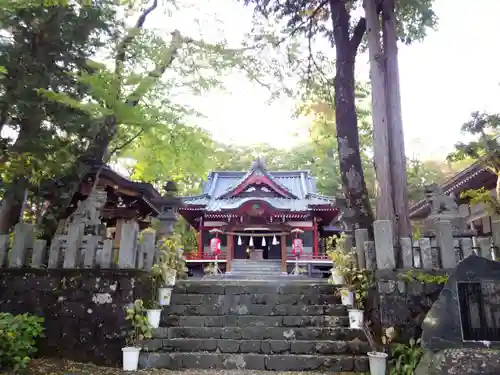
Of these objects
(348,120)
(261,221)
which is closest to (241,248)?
(261,221)

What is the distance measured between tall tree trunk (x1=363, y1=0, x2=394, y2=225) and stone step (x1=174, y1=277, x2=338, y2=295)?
1.81 metres

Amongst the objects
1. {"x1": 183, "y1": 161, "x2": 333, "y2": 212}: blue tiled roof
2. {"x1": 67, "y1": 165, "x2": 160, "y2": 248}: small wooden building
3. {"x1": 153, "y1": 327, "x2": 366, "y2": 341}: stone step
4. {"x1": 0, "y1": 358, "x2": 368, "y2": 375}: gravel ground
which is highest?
{"x1": 183, "y1": 161, "x2": 333, "y2": 212}: blue tiled roof

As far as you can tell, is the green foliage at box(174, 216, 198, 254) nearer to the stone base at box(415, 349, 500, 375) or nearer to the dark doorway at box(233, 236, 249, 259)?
the dark doorway at box(233, 236, 249, 259)

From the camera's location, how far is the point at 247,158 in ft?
94.7

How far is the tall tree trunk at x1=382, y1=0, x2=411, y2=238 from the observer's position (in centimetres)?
695

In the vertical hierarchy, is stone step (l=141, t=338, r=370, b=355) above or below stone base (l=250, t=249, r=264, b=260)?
below

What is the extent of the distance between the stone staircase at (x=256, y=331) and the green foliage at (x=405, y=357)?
423mm

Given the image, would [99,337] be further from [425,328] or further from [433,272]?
[433,272]

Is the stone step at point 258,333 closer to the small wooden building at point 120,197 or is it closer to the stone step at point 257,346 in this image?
the stone step at point 257,346

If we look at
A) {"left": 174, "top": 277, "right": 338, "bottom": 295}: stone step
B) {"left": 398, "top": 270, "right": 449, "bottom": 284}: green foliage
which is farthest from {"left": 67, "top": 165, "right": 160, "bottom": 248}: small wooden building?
{"left": 398, "top": 270, "right": 449, "bottom": 284}: green foliage

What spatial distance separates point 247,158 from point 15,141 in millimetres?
22374

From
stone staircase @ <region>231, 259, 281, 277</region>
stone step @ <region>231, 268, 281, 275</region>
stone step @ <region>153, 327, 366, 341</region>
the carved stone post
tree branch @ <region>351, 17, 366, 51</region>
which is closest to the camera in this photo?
stone step @ <region>153, 327, 366, 341</region>

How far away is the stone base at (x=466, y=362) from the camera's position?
161 inches

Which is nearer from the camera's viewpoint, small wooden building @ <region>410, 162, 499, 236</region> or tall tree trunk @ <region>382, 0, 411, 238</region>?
tall tree trunk @ <region>382, 0, 411, 238</region>
